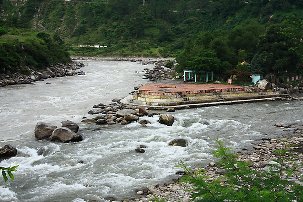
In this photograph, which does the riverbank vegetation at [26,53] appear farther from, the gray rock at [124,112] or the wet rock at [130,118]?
the wet rock at [130,118]

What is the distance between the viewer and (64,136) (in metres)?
27.3

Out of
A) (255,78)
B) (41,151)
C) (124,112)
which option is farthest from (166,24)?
(41,151)

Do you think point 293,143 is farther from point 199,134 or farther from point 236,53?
point 236,53

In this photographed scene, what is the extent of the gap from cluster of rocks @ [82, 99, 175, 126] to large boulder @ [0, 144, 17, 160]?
9506mm

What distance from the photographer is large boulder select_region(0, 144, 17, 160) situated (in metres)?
23.9

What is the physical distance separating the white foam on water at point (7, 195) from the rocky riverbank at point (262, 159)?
566cm

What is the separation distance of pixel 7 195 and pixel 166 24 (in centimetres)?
11511

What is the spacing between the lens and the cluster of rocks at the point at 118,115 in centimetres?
3288

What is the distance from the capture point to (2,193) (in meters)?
18.7

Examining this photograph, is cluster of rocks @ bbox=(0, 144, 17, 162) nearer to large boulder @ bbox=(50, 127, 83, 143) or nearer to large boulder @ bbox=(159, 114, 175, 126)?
large boulder @ bbox=(50, 127, 83, 143)

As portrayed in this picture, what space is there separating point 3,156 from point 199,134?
1356cm

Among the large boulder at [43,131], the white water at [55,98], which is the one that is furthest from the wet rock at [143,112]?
the large boulder at [43,131]

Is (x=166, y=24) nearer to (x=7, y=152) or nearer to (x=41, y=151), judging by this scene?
(x=41, y=151)

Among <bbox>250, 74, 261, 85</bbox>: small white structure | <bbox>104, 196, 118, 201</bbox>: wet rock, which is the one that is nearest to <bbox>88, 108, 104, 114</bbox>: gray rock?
<bbox>104, 196, 118, 201</bbox>: wet rock
